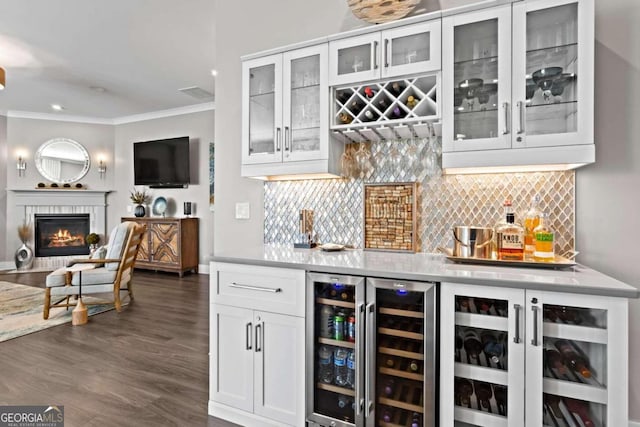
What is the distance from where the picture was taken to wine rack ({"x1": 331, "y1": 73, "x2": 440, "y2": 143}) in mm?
1851

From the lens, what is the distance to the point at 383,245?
7.25 feet

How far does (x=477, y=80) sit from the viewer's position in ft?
5.65

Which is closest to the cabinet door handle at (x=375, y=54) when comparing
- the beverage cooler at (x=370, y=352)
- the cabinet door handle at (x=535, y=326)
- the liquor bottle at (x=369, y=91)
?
the liquor bottle at (x=369, y=91)

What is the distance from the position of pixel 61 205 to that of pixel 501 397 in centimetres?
793

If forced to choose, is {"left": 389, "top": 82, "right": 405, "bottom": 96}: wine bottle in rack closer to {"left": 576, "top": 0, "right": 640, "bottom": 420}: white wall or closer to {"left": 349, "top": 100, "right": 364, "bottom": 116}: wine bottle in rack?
{"left": 349, "top": 100, "right": 364, "bottom": 116}: wine bottle in rack

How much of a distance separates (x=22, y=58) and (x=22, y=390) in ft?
13.5

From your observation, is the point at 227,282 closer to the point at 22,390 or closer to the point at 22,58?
the point at 22,390

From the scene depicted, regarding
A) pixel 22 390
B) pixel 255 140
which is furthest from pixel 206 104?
pixel 22 390

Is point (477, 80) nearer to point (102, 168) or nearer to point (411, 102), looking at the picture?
point (411, 102)

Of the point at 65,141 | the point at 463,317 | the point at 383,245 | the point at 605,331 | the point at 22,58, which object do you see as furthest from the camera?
the point at 65,141

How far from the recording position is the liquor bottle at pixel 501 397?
1396 mm

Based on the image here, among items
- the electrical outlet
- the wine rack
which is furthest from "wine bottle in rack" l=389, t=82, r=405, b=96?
the electrical outlet

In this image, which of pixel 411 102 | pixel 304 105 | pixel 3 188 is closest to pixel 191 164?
pixel 3 188

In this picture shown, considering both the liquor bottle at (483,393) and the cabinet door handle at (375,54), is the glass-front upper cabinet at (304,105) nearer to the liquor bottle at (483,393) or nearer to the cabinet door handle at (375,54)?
the cabinet door handle at (375,54)
